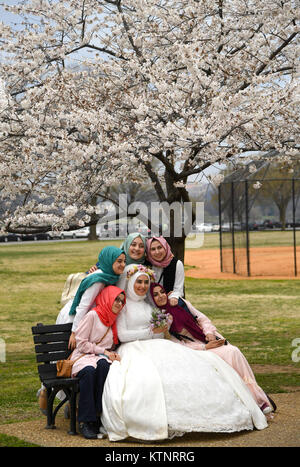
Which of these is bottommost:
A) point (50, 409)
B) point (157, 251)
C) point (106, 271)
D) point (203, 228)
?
point (203, 228)

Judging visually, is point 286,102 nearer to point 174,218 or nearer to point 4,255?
point 174,218

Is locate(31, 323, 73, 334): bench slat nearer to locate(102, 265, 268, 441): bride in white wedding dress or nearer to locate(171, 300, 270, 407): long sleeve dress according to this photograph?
locate(102, 265, 268, 441): bride in white wedding dress

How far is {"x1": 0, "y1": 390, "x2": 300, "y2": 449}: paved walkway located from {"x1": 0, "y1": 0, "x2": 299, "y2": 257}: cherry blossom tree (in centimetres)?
305

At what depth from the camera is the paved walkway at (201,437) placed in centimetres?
631

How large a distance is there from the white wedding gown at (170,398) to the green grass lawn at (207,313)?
5.34 feet

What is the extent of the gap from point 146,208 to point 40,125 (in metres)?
2.04

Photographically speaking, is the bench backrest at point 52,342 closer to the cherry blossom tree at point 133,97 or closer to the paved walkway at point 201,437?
the paved walkway at point 201,437

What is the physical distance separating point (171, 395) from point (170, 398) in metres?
0.03

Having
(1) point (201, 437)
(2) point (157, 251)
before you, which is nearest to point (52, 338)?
(2) point (157, 251)

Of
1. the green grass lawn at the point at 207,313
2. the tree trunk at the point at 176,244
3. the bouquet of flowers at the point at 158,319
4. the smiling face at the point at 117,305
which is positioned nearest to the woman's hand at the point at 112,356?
the smiling face at the point at 117,305

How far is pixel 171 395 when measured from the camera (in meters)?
6.47

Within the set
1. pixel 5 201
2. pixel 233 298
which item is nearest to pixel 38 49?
Result: pixel 5 201

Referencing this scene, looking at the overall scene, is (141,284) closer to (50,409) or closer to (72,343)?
(72,343)

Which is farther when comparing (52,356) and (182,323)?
(182,323)
